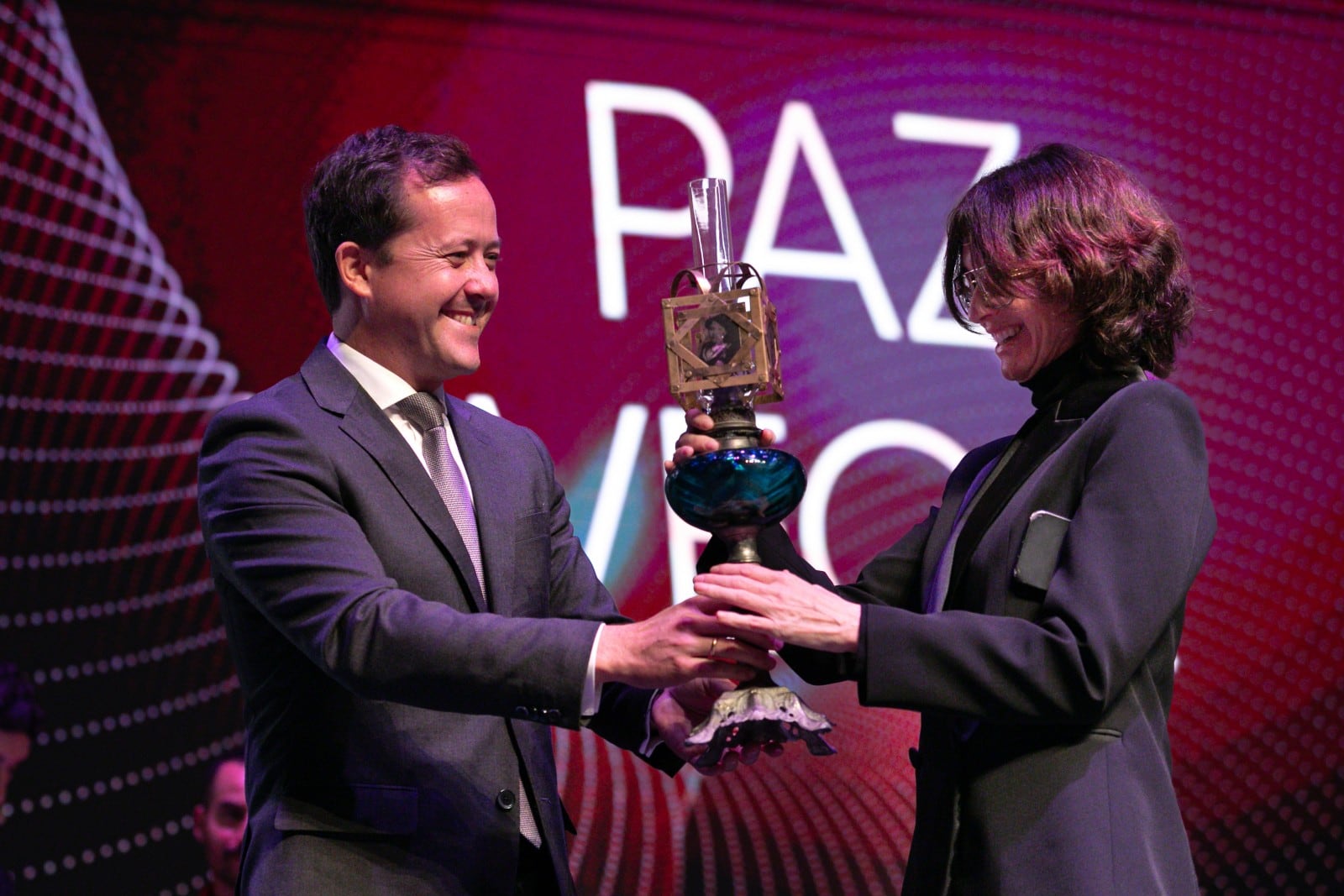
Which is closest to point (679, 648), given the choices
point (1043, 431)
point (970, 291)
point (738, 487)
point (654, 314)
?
point (738, 487)

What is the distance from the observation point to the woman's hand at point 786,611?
1778 millimetres

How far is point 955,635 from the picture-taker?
68.1 inches

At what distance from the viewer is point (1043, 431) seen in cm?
197

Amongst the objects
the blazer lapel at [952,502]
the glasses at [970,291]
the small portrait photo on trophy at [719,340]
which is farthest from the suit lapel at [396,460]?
the glasses at [970,291]

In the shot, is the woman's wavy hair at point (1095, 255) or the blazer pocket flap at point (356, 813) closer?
the blazer pocket flap at point (356, 813)

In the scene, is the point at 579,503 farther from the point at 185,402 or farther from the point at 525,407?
the point at 185,402

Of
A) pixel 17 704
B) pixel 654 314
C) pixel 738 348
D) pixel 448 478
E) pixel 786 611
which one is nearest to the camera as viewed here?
pixel 786 611

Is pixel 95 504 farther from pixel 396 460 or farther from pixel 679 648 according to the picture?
pixel 679 648

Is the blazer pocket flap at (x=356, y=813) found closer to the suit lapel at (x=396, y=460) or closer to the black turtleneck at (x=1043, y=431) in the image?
the suit lapel at (x=396, y=460)

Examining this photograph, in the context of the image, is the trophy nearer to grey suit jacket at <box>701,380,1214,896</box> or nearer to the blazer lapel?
grey suit jacket at <box>701,380,1214,896</box>

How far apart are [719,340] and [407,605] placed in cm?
57

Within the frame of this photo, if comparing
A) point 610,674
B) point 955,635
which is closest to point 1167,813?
point 955,635

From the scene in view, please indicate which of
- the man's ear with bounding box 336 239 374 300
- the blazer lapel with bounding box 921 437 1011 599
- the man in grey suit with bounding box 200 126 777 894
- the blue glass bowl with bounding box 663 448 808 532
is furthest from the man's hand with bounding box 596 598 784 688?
the man's ear with bounding box 336 239 374 300

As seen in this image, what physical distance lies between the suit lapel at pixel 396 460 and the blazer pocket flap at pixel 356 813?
30 centimetres
